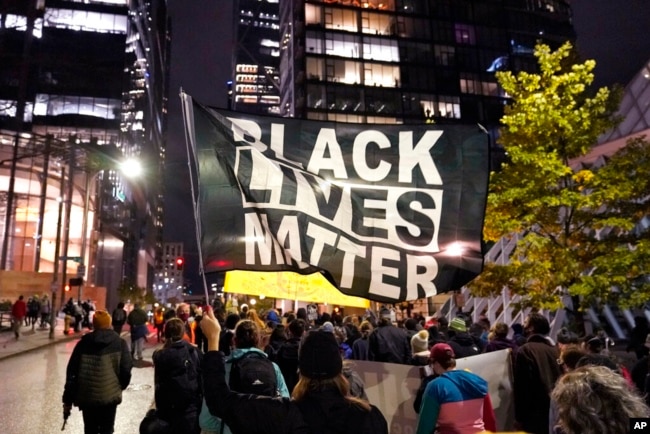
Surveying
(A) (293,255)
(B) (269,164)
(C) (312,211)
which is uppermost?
(B) (269,164)

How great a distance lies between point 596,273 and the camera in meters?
13.0

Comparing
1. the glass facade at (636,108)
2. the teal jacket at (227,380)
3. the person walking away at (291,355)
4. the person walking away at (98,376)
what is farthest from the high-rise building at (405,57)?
the teal jacket at (227,380)

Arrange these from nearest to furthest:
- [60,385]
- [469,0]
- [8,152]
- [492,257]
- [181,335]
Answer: [181,335], [60,385], [492,257], [8,152], [469,0]

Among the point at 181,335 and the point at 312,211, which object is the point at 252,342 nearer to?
Result: the point at 312,211

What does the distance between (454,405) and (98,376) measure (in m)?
4.13

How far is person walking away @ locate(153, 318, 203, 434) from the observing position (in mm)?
5035

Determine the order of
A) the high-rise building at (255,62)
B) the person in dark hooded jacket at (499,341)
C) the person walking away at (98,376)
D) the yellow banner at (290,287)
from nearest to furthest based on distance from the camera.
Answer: the person walking away at (98,376) → the person in dark hooded jacket at (499,341) → the yellow banner at (290,287) → the high-rise building at (255,62)

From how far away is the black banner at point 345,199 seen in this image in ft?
13.7

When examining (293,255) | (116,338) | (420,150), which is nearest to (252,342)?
(293,255)

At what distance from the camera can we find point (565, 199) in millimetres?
12969

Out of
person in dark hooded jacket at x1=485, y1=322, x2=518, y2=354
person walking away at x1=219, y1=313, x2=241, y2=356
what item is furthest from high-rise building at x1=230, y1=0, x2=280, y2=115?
person in dark hooded jacket at x1=485, y1=322, x2=518, y2=354

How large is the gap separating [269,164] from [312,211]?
0.57 meters

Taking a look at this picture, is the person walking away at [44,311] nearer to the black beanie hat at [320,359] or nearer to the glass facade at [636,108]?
the black beanie hat at [320,359]

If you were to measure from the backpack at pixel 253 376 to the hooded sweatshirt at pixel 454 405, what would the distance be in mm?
1225
